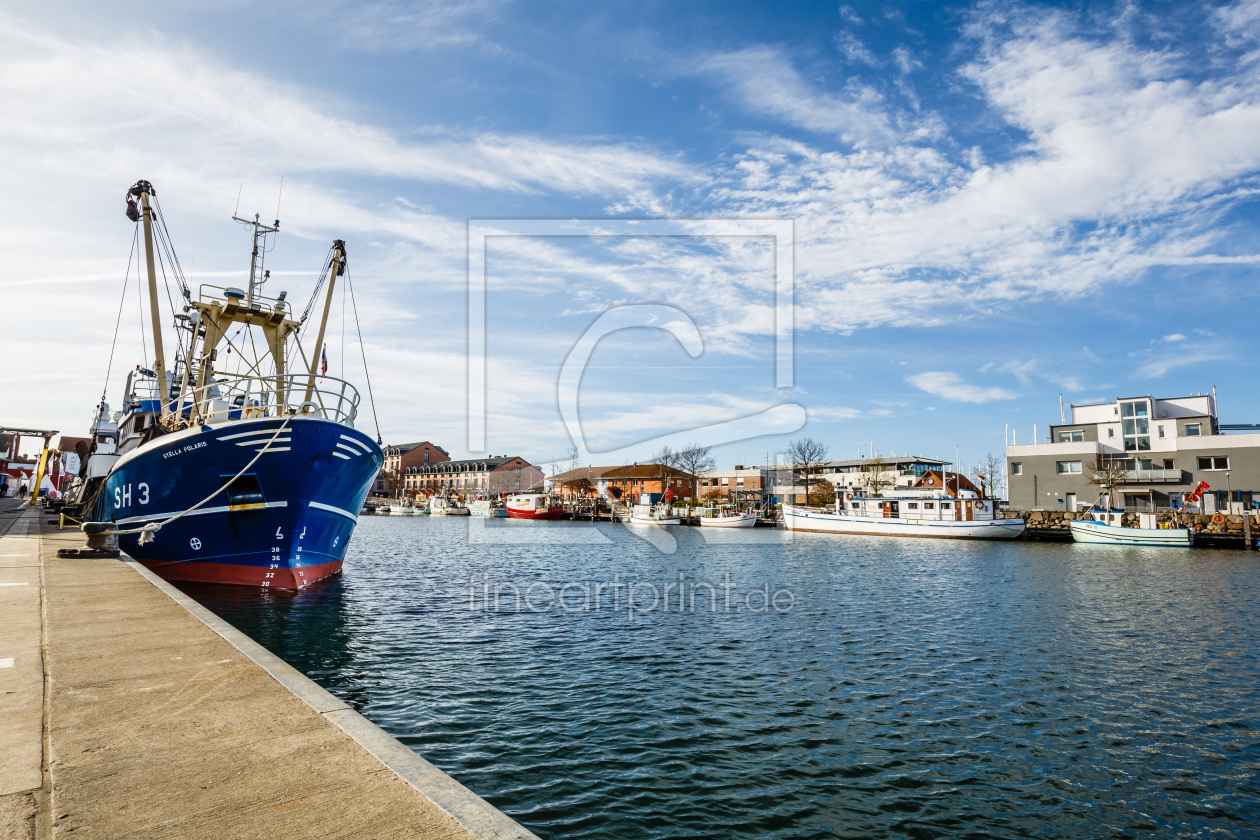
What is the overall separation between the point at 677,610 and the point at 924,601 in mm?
10275

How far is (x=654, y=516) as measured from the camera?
94.3m

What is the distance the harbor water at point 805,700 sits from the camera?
8.49m

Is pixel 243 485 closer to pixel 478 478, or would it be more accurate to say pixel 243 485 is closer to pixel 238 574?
pixel 238 574

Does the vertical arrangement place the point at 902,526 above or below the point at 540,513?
above

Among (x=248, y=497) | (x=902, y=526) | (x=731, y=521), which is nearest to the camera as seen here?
(x=248, y=497)

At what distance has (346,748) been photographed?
17.4 ft

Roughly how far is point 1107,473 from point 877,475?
38469 millimetres

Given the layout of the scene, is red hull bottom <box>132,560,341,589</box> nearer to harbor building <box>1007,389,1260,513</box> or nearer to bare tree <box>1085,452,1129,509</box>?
bare tree <box>1085,452,1129,509</box>

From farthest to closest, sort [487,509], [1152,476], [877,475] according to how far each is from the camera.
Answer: [487,509] < [877,475] < [1152,476]

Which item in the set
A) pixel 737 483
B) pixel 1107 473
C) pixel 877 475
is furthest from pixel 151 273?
pixel 737 483

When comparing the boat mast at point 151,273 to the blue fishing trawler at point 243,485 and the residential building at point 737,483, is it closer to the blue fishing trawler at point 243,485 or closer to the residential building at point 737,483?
the blue fishing trawler at point 243,485

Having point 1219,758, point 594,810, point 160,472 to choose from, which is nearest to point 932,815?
point 594,810

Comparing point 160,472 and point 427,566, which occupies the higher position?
point 160,472

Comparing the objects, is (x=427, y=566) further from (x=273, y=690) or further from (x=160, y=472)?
(x=273, y=690)
